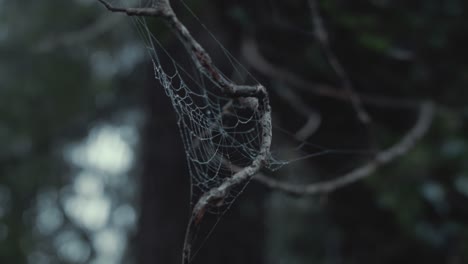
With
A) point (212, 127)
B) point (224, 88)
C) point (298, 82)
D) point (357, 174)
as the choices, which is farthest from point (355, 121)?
point (224, 88)

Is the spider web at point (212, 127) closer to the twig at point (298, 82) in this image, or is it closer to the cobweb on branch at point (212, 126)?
the cobweb on branch at point (212, 126)

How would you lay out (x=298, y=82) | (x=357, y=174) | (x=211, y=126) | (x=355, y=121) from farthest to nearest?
(x=355, y=121) → (x=298, y=82) → (x=357, y=174) → (x=211, y=126)

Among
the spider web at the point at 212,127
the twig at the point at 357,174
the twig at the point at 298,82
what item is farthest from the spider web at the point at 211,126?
the twig at the point at 298,82

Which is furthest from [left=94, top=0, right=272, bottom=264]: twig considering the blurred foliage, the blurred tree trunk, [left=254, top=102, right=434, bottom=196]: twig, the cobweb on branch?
the blurred tree trunk

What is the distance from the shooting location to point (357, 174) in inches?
72.6

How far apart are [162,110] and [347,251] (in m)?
1.46

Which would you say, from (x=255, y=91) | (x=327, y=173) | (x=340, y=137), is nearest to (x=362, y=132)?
(x=340, y=137)

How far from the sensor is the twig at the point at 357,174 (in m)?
1.51

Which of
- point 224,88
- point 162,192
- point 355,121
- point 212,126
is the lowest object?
point 224,88

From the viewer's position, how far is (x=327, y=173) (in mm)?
3137

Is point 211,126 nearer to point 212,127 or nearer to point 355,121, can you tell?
point 212,127

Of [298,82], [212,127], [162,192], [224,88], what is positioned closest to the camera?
[224,88]

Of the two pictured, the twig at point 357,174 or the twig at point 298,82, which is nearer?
the twig at point 357,174

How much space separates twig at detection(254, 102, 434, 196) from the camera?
1513mm
